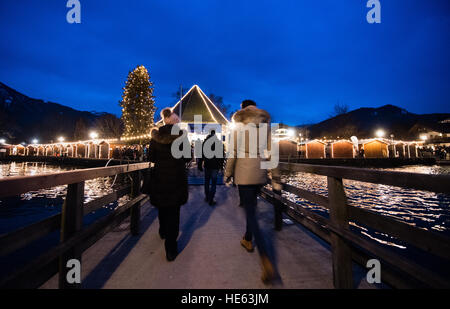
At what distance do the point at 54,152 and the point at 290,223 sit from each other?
188 ft

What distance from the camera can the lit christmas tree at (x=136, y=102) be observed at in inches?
890

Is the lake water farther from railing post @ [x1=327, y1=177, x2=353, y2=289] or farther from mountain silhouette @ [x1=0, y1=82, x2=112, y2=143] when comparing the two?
mountain silhouette @ [x1=0, y1=82, x2=112, y2=143]

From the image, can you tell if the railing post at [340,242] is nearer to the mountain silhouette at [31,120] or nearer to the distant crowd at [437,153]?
the distant crowd at [437,153]

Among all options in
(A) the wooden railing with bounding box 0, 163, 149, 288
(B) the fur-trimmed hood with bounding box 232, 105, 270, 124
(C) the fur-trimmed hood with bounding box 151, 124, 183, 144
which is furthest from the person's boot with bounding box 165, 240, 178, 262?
(B) the fur-trimmed hood with bounding box 232, 105, 270, 124

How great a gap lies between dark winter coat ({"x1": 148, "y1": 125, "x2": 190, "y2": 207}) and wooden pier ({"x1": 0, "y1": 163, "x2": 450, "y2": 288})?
1.94 ft

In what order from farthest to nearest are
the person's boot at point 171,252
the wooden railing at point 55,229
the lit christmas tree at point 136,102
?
the lit christmas tree at point 136,102 < the person's boot at point 171,252 < the wooden railing at point 55,229

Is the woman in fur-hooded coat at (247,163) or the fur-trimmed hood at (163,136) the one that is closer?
the woman in fur-hooded coat at (247,163)

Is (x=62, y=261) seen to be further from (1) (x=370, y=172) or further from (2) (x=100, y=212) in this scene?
(2) (x=100, y=212)

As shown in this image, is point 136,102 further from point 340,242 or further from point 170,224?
point 340,242

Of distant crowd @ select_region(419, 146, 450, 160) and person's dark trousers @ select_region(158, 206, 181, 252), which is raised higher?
distant crowd @ select_region(419, 146, 450, 160)

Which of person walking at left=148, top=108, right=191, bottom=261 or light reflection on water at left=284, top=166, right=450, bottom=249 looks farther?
light reflection on water at left=284, top=166, right=450, bottom=249

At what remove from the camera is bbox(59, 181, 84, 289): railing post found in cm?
169

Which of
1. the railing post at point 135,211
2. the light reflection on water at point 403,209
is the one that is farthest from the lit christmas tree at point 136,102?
the railing post at point 135,211

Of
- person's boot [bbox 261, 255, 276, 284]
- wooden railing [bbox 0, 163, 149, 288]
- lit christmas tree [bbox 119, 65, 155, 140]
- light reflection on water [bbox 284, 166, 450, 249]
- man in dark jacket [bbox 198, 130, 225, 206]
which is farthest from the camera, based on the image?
lit christmas tree [bbox 119, 65, 155, 140]
